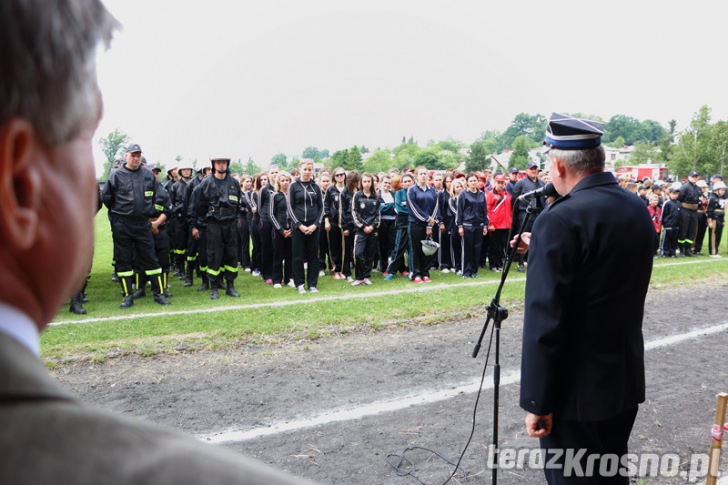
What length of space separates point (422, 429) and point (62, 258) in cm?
420

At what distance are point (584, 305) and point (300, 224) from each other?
333 inches

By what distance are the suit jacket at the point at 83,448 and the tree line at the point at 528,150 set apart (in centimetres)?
284

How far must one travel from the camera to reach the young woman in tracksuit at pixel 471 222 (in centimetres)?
1270

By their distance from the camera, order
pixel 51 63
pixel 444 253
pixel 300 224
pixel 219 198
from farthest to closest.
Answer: pixel 444 253 → pixel 300 224 → pixel 219 198 → pixel 51 63

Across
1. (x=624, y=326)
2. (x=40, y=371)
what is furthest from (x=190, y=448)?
(x=624, y=326)

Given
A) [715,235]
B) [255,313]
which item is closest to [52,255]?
[255,313]

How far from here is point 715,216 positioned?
17.8 meters

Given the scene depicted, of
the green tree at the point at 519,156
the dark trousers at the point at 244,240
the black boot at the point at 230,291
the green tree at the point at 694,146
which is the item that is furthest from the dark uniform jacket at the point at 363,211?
the green tree at the point at 519,156

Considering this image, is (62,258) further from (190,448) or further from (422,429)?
(422,429)

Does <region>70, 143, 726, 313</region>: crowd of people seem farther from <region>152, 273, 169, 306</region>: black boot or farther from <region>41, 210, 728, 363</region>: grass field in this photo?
<region>41, 210, 728, 363</region>: grass field

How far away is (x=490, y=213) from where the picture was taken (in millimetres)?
14016

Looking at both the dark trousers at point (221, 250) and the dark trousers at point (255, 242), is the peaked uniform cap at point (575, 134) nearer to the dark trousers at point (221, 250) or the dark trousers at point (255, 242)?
the dark trousers at point (221, 250)

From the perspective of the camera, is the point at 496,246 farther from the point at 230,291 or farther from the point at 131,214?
the point at 131,214

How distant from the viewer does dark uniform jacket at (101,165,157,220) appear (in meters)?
9.05
